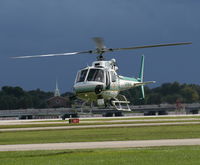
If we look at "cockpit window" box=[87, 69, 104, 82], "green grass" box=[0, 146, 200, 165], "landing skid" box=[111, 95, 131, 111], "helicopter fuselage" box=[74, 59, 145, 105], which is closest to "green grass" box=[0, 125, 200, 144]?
"landing skid" box=[111, 95, 131, 111]

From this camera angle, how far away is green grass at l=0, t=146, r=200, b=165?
79.6ft

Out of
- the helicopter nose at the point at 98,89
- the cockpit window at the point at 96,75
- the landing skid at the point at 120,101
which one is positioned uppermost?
the cockpit window at the point at 96,75

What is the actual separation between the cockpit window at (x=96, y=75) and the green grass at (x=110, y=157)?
13.2 meters

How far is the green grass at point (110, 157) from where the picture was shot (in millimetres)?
24250

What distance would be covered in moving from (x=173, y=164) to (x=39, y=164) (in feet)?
19.5

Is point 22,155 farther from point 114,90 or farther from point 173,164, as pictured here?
point 114,90

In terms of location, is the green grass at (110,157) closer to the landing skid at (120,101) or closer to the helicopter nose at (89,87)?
the landing skid at (120,101)

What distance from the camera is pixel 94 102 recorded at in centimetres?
4500

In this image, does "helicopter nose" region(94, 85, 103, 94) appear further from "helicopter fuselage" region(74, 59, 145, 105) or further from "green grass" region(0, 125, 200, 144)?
"green grass" region(0, 125, 200, 144)

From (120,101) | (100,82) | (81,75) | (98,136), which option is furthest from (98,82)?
(98,136)

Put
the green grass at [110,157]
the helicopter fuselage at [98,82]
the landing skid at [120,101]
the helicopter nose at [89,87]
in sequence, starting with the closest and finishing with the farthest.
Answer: the green grass at [110,157], the landing skid at [120,101], the helicopter nose at [89,87], the helicopter fuselage at [98,82]

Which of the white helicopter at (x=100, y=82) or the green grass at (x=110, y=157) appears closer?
the green grass at (x=110, y=157)

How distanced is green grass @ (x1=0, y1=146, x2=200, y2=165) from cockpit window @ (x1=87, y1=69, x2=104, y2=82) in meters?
13.2

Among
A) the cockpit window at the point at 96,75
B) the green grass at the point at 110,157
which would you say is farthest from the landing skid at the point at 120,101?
the green grass at the point at 110,157
